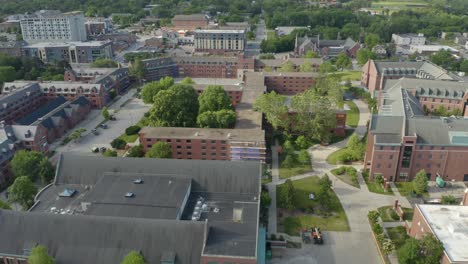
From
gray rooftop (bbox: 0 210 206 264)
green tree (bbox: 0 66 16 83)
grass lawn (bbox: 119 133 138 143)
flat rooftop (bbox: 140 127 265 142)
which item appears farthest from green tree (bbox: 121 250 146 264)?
green tree (bbox: 0 66 16 83)

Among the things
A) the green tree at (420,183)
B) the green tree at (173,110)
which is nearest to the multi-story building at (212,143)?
the green tree at (173,110)

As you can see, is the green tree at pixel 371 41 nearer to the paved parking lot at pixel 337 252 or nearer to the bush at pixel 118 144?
the bush at pixel 118 144

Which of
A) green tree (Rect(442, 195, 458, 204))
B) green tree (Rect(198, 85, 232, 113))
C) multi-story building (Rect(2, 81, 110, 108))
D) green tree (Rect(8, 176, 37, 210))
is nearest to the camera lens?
green tree (Rect(8, 176, 37, 210))

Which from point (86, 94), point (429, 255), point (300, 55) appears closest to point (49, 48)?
point (86, 94)

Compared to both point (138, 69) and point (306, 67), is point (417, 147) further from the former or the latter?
point (138, 69)

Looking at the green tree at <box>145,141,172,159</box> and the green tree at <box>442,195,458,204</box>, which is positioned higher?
the green tree at <box>145,141,172,159</box>

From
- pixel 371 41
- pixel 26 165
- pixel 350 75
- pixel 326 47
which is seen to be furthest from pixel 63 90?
pixel 371 41

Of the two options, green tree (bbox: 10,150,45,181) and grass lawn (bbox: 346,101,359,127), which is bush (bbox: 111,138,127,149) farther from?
grass lawn (bbox: 346,101,359,127)
